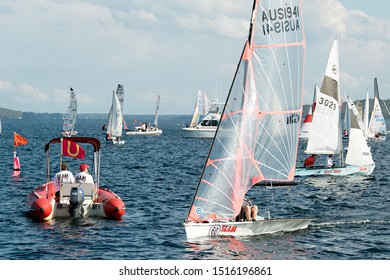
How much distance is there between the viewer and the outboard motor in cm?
2908

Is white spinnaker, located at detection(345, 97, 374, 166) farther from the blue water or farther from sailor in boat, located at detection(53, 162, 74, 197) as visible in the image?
sailor in boat, located at detection(53, 162, 74, 197)

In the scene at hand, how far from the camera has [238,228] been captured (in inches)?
982

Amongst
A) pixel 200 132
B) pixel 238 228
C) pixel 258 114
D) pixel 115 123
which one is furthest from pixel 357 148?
pixel 200 132

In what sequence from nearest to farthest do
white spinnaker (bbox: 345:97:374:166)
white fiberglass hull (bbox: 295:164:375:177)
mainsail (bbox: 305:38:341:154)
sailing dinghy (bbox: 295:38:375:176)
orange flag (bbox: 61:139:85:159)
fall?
orange flag (bbox: 61:139:85:159), white fiberglass hull (bbox: 295:164:375:177), white spinnaker (bbox: 345:97:374:166), sailing dinghy (bbox: 295:38:375:176), mainsail (bbox: 305:38:341:154)

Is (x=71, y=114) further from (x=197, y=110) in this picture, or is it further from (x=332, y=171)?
(x=332, y=171)

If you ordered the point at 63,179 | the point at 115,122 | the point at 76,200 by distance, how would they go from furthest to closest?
the point at 115,122 < the point at 63,179 < the point at 76,200

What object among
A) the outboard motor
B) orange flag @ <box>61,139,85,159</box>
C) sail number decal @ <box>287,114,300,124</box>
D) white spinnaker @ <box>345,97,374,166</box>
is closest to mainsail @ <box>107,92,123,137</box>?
white spinnaker @ <box>345,97,374,166</box>

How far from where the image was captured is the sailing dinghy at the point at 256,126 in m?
24.6

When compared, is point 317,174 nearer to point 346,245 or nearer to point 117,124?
point 346,245

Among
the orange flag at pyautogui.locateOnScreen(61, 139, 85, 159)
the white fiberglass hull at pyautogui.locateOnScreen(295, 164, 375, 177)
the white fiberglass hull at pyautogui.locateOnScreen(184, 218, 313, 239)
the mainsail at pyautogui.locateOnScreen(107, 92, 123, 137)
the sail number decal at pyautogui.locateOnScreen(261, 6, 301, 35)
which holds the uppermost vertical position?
the sail number decal at pyautogui.locateOnScreen(261, 6, 301, 35)

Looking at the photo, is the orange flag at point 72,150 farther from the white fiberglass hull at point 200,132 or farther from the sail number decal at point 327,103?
the white fiberglass hull at point 200,132

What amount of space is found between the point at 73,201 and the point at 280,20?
11874mm

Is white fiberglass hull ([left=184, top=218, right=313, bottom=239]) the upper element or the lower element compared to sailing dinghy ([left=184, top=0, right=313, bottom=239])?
lower

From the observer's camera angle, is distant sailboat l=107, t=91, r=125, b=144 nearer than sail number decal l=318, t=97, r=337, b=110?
No
